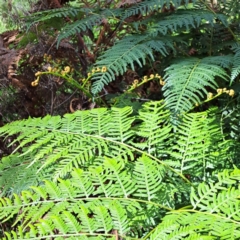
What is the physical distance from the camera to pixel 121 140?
3.36ft

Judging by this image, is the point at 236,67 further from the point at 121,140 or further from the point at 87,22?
the point at 87,22

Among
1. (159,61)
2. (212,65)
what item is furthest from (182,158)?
(159,61)

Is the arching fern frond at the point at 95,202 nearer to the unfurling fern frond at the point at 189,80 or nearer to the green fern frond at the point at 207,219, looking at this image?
the green fern frond at the point at 207,219

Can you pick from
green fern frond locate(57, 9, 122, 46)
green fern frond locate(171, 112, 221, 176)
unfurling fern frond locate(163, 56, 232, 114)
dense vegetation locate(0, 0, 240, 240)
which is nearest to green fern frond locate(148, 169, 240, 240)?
dense vegetation locate(0, 0, 240, 240)

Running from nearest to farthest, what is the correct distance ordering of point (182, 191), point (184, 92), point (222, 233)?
point (222, 233)
point (182, 191)
point (184, 92)

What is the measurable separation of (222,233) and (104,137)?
1.35ft

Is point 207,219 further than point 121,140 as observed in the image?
No

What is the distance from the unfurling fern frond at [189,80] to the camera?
1054mm

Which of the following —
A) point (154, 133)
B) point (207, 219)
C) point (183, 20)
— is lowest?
point (207, 219)

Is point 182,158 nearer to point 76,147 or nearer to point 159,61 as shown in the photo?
point 76,147

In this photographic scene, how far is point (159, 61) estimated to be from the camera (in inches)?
56.2

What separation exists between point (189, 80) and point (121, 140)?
0.27 meters

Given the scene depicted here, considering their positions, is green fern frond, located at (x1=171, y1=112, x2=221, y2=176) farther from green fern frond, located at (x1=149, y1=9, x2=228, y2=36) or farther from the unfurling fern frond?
green fern frond, located at (x1=149, y1=9, x2=228, y2=36)

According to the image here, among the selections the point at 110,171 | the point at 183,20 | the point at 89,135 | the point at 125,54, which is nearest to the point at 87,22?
the point at 125,54
